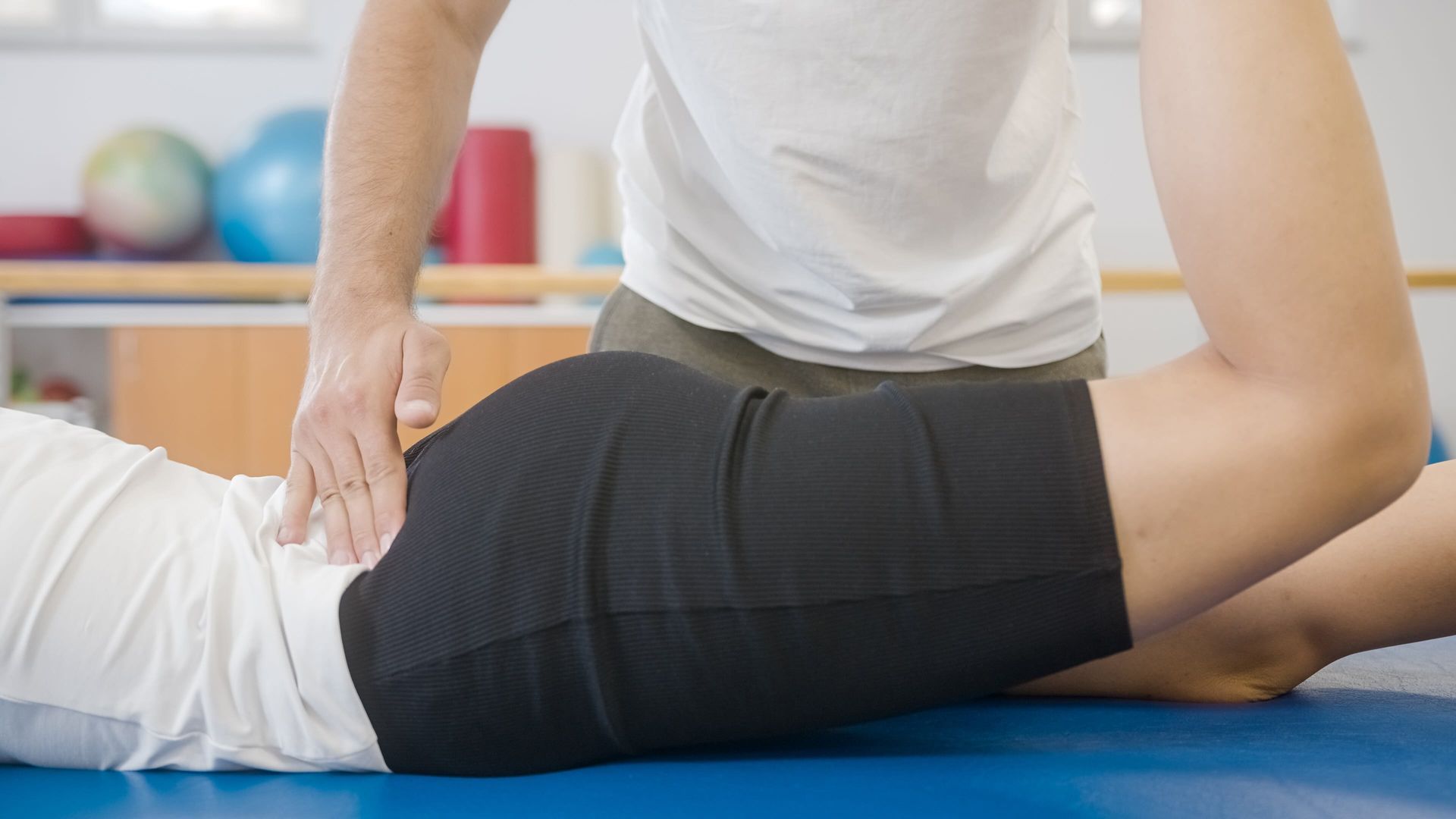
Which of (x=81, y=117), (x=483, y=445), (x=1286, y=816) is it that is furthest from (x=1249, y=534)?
(x=81, y=117)

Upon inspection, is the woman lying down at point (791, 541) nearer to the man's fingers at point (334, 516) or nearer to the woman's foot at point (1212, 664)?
the man's fingers at point (334, 516)

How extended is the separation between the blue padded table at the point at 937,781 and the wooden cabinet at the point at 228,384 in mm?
2827

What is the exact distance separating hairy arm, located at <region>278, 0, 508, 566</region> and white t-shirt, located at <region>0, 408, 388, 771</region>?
0.08 meters

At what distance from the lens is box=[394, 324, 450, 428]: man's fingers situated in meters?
0.93

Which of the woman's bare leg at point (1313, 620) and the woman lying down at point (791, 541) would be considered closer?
the woman lying down at point (791, 541)

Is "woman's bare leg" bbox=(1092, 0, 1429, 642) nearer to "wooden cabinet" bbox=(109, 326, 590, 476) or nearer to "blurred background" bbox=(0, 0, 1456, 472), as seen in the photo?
"wooden cabinet" bbox=(109, 326, 590, 476)

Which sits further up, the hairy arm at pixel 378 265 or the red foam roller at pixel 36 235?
the red foam roller at pixel 36 235

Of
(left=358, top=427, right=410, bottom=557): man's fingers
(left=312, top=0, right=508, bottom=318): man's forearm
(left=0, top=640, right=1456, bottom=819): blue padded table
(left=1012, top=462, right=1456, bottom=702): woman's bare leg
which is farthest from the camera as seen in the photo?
(left=312, top=0, right=508, bottom=318): man's forearm

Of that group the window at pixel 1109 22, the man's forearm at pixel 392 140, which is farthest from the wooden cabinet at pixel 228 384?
the man's forearm at pixel 392 140

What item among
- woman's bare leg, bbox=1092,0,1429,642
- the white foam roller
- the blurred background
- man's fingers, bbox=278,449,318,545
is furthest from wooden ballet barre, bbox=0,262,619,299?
woman's bare leg, bbox=1092,0,1429,642

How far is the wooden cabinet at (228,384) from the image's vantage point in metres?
3.60

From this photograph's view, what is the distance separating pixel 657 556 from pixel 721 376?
610 millimetres

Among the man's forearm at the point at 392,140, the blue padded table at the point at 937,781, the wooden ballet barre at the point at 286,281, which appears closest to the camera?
the blue padded table at the point at 937,781

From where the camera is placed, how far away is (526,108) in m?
4.37
